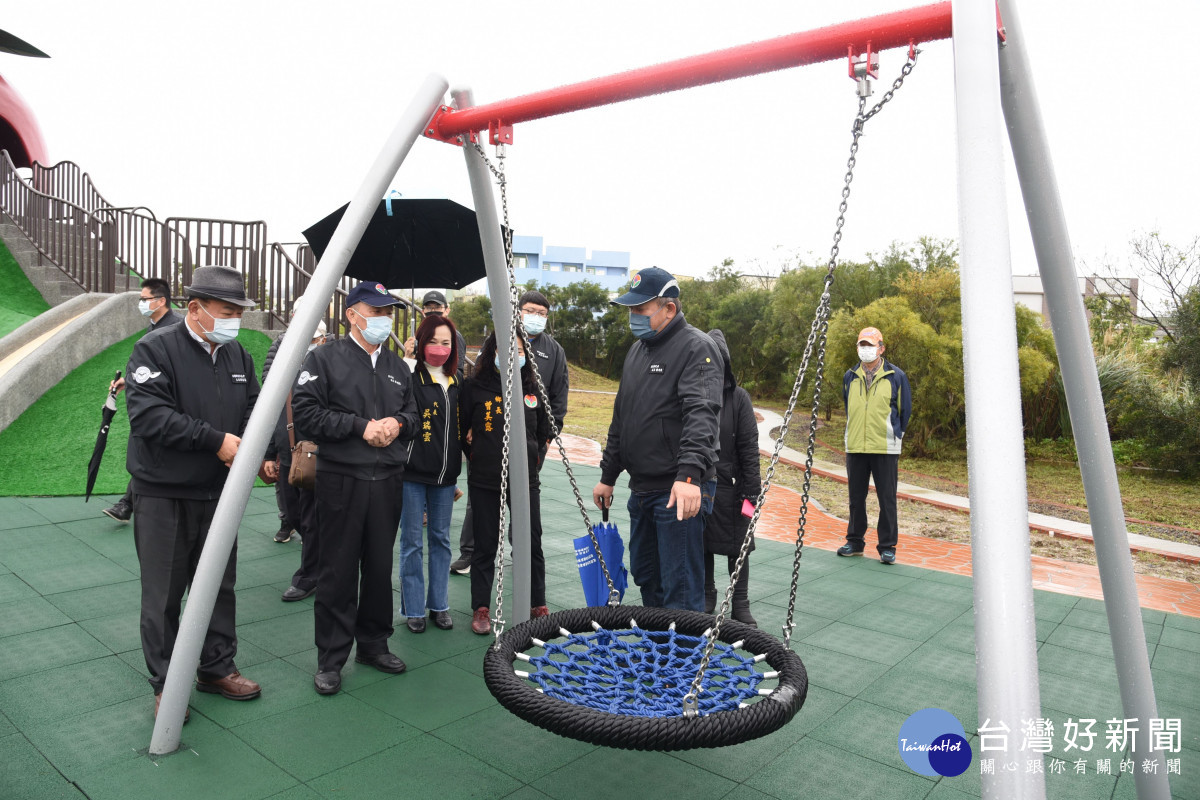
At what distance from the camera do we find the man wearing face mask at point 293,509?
4562 millimetres

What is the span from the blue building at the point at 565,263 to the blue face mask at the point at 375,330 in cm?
5357

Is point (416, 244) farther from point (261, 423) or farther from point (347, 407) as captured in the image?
point (261, 423)

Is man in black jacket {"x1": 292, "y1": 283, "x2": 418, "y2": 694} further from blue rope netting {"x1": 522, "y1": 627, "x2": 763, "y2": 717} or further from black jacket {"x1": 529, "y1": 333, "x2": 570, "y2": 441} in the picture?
black jacket {"x1": 529, "y1": 333, "x2": 570, "y2": 441}

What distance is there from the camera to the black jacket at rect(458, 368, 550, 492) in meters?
4.26

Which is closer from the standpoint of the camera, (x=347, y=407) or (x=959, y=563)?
(x=347, y=407)

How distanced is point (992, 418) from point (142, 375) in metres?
2.96

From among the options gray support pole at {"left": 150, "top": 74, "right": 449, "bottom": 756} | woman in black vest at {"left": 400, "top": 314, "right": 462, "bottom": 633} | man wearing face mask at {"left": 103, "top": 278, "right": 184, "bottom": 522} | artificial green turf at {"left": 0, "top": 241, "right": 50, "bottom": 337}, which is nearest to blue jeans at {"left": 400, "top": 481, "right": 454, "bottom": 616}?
woman in black vest at {"left": 400, "top": 314, "right": 462, "bottom": 633}

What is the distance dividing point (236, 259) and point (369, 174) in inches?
349

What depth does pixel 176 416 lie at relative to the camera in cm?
304

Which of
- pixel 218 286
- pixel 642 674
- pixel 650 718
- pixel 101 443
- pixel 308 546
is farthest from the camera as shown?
pixel 101 443

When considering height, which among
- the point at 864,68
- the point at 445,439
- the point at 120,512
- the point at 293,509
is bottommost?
the point at 120,512

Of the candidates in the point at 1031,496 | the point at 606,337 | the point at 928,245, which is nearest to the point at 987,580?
the point at 1031,496

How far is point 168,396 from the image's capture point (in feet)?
10.2

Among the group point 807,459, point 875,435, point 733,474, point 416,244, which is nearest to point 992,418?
point 807,459
